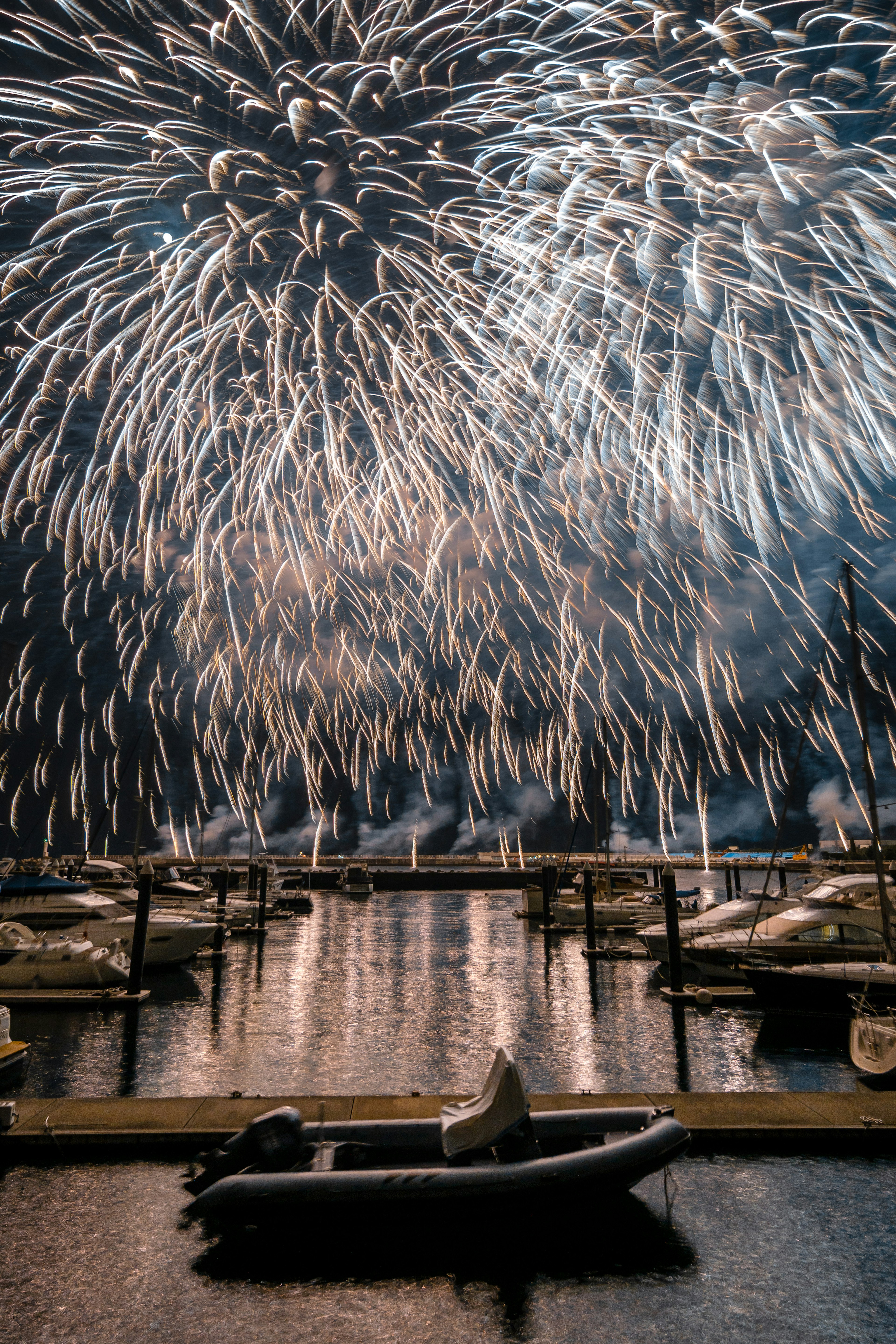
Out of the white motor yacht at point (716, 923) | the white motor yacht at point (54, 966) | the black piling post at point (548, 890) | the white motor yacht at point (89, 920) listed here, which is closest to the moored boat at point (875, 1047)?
the white motor yacht at point (716, 923)

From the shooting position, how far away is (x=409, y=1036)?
23469 mm

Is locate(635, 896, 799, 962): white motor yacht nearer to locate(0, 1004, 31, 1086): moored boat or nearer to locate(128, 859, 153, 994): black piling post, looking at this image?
locate(128, 859, 153, 994): black piling post

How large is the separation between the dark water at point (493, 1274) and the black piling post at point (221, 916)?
88.5ft

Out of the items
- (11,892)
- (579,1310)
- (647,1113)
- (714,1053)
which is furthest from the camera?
(11,892)

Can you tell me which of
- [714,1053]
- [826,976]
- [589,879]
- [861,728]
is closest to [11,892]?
[589,879]

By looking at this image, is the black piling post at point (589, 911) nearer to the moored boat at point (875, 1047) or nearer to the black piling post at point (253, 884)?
the moored boat at point (875, 1047)

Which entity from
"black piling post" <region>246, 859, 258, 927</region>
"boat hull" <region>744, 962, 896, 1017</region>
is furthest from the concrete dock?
"black piling post" <region>246, 859, 258, 927</region>

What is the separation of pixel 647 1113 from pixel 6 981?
24.4 metres

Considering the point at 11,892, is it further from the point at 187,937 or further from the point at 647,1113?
the point at 647,1113

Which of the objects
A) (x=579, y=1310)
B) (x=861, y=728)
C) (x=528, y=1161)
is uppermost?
(x=861, y=728)

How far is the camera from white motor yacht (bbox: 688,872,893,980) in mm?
28125

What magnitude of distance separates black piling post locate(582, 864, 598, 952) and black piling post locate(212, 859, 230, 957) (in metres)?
17.0

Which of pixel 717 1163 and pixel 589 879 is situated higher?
pixel 589 879

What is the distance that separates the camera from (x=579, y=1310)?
9375 millimetres
